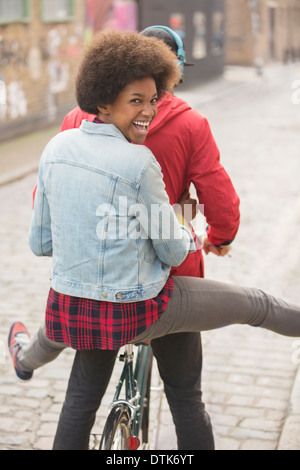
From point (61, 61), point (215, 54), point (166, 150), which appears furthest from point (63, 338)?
point (215, 54)

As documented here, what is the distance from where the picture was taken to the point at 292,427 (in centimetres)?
389

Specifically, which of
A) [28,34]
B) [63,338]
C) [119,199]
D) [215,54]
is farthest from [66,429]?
[215,54]

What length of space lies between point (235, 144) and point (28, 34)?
5.03 meters

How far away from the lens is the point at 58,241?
2416mm

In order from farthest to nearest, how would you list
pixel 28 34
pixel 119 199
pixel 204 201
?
pixel 28 34
pixel 204 201
pixel 119 199

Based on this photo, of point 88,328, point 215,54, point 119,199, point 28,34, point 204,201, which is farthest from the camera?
point 215,54

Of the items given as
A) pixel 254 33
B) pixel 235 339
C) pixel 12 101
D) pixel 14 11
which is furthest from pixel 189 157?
pixel 254 33

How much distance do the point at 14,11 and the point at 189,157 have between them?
1321cm

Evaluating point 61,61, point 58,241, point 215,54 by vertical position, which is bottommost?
point 58,241

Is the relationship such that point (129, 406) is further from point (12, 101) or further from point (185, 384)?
point (12, 101)

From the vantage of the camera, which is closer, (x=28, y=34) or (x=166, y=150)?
(x=166, y=150)

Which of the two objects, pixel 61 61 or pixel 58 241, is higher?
pixel 61 61

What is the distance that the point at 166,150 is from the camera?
261cm
